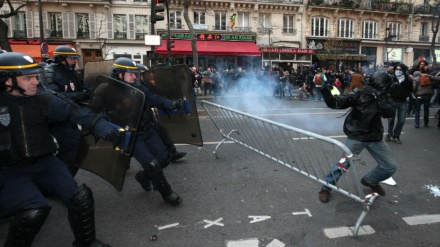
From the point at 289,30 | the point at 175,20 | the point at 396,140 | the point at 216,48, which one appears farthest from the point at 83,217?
the point at 289,30

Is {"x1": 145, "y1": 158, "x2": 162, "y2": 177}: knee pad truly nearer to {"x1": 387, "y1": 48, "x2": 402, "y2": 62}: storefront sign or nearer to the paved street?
the paved street

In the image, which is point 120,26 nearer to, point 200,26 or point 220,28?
point 200,26

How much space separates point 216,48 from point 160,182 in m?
25.1

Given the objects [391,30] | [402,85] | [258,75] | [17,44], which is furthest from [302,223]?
[391,30]

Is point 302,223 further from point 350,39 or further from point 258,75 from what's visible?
point 350,39

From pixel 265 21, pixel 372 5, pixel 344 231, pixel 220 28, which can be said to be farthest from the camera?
pixel 372 5

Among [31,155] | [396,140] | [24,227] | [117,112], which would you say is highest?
[117,112]

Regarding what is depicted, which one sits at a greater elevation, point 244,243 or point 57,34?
point 57,34

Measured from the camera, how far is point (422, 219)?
3377 mm

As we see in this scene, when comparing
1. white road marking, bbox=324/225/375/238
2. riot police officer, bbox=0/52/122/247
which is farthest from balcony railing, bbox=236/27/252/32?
riot police officer, bbox=0/52/122/247

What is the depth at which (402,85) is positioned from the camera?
6.75 m

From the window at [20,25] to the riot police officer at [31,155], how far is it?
28.1 meters

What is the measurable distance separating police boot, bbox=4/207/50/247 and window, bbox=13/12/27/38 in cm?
2852

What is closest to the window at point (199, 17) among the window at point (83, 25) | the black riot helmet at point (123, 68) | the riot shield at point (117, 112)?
the window at point (83, 25)
